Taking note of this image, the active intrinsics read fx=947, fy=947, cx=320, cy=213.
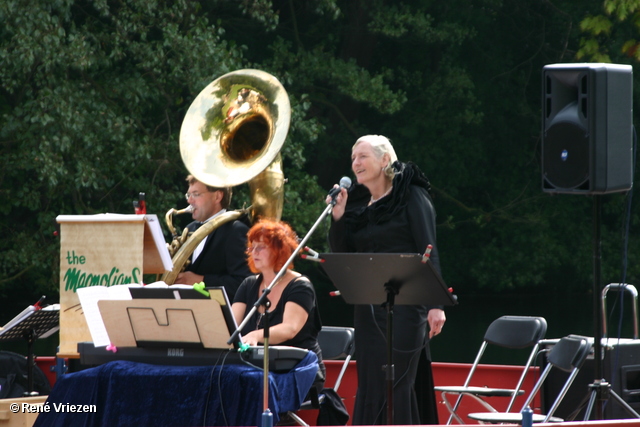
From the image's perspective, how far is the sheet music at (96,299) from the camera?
379 cm

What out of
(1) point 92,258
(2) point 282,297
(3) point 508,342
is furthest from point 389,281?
(3) point 508,342

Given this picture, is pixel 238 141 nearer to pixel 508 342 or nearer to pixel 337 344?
pixel 337 344

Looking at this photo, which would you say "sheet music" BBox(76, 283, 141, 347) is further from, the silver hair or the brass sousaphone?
the silver hair

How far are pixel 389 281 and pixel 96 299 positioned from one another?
3.92 feet

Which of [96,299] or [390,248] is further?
[390,248]

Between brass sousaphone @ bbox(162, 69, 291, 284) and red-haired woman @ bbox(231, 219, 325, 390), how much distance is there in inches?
26.6

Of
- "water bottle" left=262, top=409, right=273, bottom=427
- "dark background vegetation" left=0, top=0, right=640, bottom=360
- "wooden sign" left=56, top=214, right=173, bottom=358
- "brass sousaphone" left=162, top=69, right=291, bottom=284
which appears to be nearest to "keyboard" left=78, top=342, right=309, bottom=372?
"wooden sign" left=56, top=214, right=173, bottom=358

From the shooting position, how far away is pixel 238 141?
A: 5605mm

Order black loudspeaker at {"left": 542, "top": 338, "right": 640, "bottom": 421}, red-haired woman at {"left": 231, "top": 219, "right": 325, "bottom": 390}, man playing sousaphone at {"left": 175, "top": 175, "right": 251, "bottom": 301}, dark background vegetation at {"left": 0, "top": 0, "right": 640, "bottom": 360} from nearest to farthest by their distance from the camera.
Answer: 1. red-haired woman at {"left": 231, "top": 219, "right": 325, "bottom": 390}
2. black loudspeaker at {"left": 542, "top": 338, "right": 640, "bottom": 421}
3. man playing sousaphone at {"left": 175, "top": 175, "right": 251, "bottom": 301}
4. dark background vegetation at {"left": 0, "top": 0, "right": 640, "bottom": 360}

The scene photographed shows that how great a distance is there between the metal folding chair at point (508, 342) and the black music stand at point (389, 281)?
1178 millimetres

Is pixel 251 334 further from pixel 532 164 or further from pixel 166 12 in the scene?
pixel 532 164

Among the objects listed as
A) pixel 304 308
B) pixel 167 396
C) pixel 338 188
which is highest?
pixel 338 188

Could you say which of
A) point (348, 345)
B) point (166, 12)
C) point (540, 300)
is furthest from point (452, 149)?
point (348, 345)

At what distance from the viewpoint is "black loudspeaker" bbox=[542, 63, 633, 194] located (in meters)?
4.04
